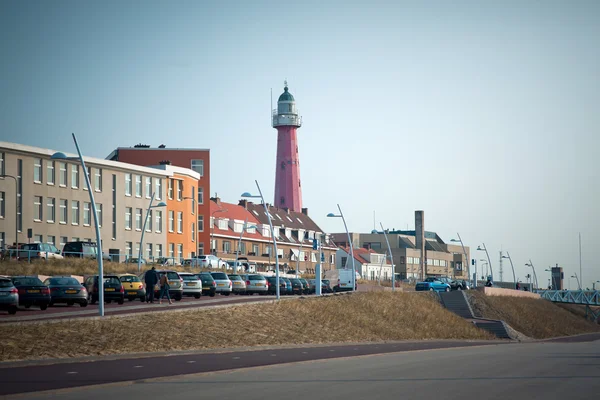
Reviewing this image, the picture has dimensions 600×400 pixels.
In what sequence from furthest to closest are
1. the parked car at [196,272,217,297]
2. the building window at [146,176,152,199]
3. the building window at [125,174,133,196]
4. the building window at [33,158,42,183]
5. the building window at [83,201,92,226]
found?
the building window at [146,176,152,199], the building window at [125,174,133,196], the building window at [83,201,92,226], the building window at [33,158,42,183], the parked car at [196,272,217,297]

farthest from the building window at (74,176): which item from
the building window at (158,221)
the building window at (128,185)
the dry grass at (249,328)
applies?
the dry grass at (249,328)

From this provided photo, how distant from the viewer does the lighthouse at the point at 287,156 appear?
121562 millimetres

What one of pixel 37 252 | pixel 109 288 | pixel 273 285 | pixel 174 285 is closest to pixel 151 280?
pixel 109 288

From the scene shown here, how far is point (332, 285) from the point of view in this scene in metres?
84.2

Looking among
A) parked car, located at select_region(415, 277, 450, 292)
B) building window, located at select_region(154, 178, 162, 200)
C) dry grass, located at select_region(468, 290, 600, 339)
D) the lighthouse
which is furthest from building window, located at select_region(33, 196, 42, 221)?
the lighthouse

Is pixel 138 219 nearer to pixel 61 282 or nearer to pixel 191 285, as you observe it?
pixel 191 285

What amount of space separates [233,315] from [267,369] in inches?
575

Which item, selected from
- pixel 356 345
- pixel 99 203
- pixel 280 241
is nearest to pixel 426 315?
pixel 356 345

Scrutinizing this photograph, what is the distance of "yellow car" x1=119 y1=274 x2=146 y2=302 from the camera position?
45.3 meters

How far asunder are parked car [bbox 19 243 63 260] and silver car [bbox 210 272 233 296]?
11.5 metres

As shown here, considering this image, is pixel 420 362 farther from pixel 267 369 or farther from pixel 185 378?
pixel 185 378

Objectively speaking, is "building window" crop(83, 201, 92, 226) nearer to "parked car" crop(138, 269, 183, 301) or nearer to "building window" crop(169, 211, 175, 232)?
"building window" crop(169, 211, 175, 232)

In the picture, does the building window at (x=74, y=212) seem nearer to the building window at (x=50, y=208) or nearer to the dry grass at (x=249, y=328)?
the building window at (x=50, y=208)

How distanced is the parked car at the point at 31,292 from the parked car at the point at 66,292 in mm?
1261
